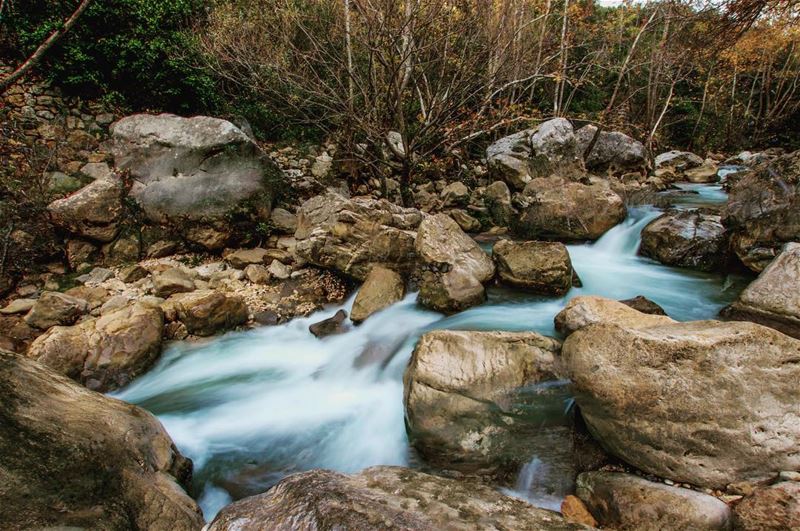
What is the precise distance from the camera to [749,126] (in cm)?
A: 1838

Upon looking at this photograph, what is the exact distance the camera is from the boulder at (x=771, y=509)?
85.3 inches

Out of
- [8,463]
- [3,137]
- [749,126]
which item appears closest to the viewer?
[8,463]

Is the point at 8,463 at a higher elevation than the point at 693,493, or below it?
higher

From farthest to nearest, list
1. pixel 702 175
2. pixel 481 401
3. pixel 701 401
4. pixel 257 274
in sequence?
pixel 702 175
pixel 257 274
pixel 481 401
pixel 701 401

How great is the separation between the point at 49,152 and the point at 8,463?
8.12m

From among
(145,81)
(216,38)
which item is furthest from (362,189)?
(145,81)

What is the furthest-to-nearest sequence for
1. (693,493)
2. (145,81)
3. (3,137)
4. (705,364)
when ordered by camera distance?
1. (145,81)
2. (3,137)
3. (705,364)
4. (693,493)

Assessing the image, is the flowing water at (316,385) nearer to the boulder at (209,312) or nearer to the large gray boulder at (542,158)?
the boulder at (209,312)

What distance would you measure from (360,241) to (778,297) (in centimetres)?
510

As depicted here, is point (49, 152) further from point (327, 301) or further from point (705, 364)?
point (705, 364)

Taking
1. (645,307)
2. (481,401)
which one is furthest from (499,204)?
(481,401)

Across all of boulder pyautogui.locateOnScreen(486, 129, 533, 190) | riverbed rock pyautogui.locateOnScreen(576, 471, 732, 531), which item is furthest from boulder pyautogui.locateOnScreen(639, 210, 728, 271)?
riverbed rock pyautogui.locateOnScreen(576, 471, 732, 531)

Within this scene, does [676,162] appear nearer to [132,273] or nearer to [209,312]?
[209,312]

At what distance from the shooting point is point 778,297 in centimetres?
395
